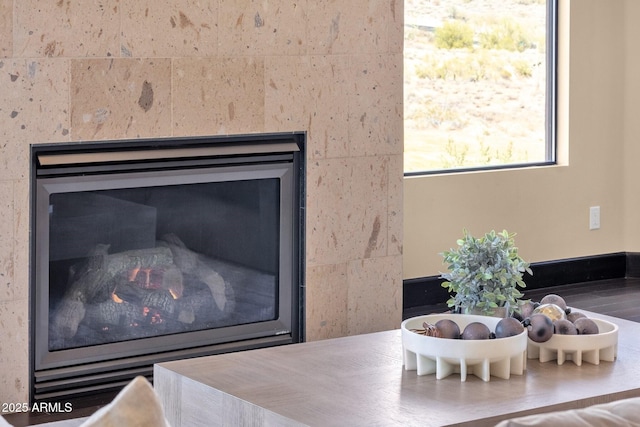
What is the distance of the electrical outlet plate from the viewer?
228 inches

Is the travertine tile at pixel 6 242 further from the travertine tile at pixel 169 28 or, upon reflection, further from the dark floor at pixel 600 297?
the dark floor at pixel 600 297

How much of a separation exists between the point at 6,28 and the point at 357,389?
1830 mm

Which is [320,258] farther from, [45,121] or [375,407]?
[375,407]

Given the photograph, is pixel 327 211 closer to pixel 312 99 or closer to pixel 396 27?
pixel 312 99

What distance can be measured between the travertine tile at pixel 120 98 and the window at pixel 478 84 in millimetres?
1710

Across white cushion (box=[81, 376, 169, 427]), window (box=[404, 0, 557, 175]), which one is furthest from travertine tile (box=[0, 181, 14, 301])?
white cushion (box=[81, 376, 169, 427])

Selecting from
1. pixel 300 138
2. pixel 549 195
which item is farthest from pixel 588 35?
pixel 300 138

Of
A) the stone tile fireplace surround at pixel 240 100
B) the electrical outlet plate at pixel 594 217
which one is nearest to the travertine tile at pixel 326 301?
the stone tile fireplace surround at pixel 240 100

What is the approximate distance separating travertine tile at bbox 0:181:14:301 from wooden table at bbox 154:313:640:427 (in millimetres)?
1073

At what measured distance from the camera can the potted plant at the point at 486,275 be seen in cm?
282

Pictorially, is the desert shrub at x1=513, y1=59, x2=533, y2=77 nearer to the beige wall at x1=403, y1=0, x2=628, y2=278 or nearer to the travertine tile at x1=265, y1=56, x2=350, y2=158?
the beige wall at x1=403, y1=0, x2=628, y2=278

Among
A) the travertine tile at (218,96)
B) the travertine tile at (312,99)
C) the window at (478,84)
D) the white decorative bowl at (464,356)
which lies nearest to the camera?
the white decorative bowl at (464,356)

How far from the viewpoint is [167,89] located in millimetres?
3805

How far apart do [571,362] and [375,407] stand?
642mm
